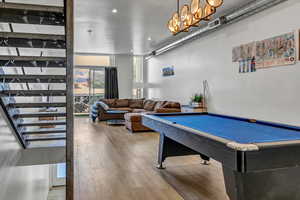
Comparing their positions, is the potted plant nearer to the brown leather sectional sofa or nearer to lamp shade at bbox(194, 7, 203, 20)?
the brown leather sectional sofa

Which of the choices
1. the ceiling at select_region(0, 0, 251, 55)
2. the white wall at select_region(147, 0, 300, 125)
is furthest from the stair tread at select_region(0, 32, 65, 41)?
the white wall at select_region(147, 0, 300, 125)

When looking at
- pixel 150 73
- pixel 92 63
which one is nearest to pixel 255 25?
pixel 150 73

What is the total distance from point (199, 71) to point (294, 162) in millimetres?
5503

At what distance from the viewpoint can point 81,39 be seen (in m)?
8.23

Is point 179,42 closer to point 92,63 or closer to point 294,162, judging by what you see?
point 92,63

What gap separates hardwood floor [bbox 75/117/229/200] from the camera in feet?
9.65

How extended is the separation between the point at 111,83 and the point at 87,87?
4.24ft

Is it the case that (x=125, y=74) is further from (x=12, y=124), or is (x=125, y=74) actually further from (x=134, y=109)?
(x=12, y=124)

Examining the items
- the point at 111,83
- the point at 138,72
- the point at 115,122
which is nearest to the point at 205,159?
the point at 115,122

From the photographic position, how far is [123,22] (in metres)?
6.25

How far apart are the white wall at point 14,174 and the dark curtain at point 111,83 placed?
6898mm

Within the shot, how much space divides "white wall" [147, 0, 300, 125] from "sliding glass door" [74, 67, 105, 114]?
4.56 meters

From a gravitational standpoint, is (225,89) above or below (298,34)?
below

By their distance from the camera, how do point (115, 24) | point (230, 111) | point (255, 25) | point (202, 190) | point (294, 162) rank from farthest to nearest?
1. point (115, 24)
2. point (230, 111)
3. point (255, 25)
4. point (202, 190)
5. point (294, 162)
